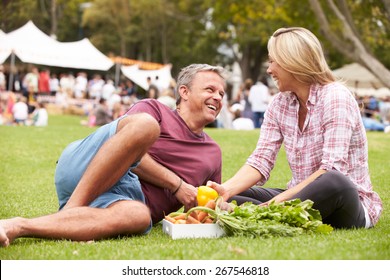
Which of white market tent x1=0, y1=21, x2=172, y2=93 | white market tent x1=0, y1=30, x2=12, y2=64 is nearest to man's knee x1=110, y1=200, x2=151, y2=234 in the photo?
white market tent x1=0, y1=21, x2=172, y2=93

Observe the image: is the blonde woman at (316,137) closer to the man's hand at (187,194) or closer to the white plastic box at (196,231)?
the man's hand at (187,194)

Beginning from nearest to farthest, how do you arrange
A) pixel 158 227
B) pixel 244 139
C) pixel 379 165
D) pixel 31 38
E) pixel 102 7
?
pixel 158 227 → pixel 379 165 → pixel 244 139 → pixel 31 38 → pixel 102 7

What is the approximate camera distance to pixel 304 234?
555 centimetres

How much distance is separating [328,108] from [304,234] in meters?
1.01

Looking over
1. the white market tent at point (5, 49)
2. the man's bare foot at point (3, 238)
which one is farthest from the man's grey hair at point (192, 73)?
the white market tent at point (5, 49)

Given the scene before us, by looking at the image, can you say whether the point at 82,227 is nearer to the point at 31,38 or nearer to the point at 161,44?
the point at 31,38

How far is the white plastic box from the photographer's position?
5.54m

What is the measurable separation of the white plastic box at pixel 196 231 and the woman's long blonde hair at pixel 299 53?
1.36 metres

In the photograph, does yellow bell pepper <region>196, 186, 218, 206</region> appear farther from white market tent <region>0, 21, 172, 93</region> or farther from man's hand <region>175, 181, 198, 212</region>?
white market tent <region>0, 21, 172, 93</region>

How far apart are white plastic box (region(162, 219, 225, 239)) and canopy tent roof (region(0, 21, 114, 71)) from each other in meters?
25.3

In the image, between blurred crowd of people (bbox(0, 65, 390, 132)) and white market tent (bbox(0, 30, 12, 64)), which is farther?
white market tent (bbox(0, 30, 12, 64))

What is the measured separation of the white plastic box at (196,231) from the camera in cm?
554

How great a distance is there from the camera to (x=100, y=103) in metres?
27.0
